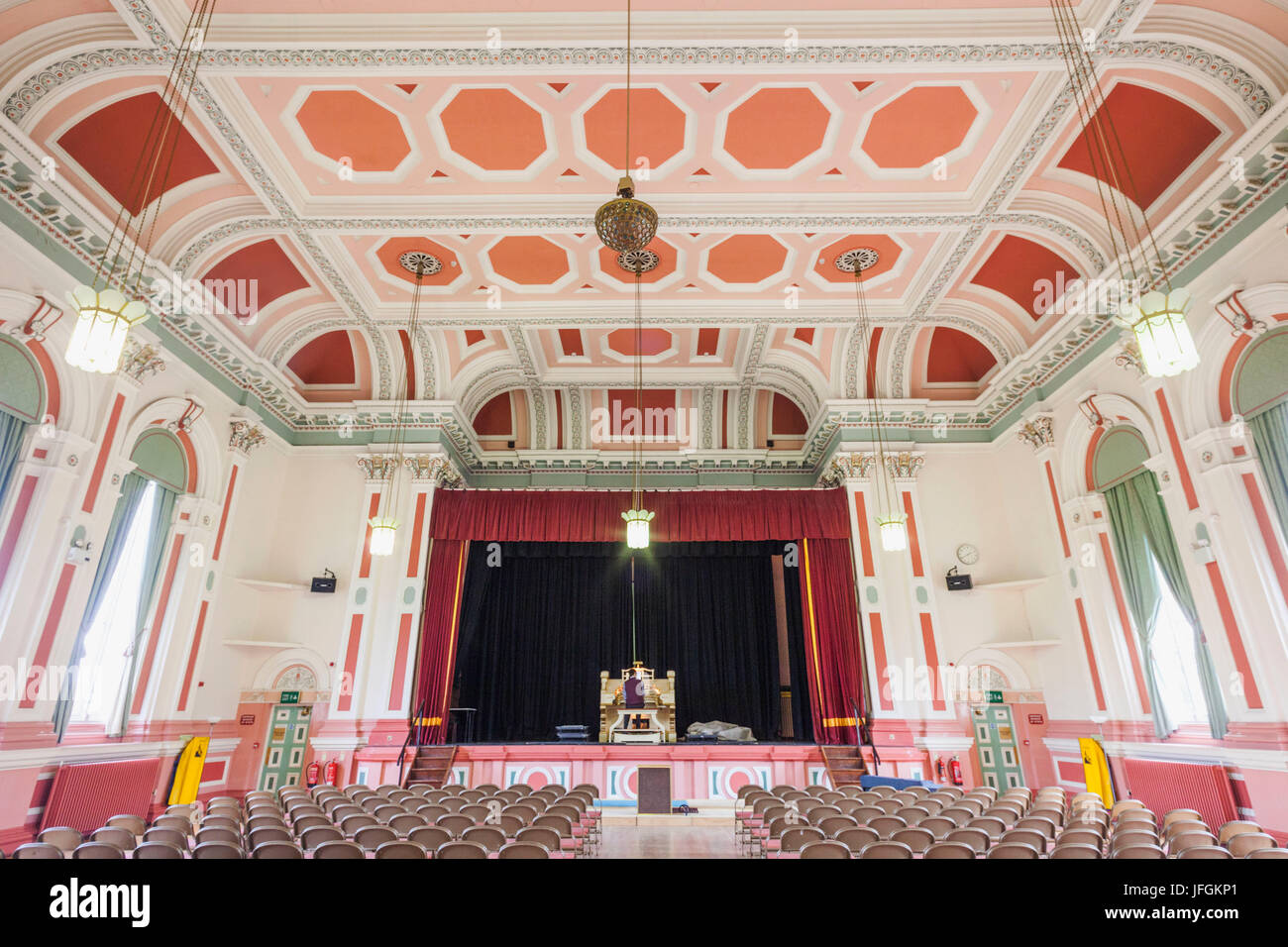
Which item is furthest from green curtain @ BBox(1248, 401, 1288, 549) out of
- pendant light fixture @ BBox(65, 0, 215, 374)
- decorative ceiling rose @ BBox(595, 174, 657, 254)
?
pendant light fixture @ BBox(65, 0, 215, 374)

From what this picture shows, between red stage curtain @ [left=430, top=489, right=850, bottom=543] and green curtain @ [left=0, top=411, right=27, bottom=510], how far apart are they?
5588mm

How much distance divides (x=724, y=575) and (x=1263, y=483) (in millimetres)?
9955

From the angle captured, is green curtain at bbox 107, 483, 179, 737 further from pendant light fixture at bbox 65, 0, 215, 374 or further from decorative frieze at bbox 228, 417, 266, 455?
pendant light fixture at bbox 65, 0, 215, 374

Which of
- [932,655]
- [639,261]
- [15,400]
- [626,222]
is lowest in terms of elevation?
[932,655]

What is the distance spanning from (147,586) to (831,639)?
10.0 meters

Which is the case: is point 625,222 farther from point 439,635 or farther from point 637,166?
point 439,635

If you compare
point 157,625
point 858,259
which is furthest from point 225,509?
point 858,259

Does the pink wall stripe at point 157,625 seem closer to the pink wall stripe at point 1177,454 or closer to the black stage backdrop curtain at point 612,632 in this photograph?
the black stage backdrop curtain at point 612,632

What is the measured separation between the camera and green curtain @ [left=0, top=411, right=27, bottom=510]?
6402mm

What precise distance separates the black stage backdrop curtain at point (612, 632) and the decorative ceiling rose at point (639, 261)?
247 inches

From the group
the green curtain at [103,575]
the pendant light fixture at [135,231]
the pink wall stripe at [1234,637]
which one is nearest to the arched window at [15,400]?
the pendant light fixture at [135,231]

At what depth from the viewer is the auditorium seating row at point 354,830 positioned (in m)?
3.51

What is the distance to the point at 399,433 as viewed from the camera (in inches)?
451
